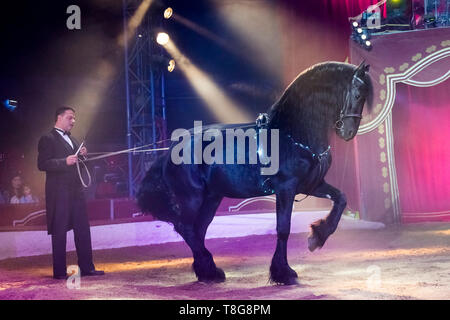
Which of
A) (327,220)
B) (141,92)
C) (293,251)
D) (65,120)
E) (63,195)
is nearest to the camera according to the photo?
(327,220)

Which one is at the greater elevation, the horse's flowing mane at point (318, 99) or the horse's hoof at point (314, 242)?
the horse's flowing mane at point (318, 99)

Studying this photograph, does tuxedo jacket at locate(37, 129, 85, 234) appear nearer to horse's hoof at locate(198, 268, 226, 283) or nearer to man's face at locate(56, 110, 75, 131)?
man's face at locate(56, 110, 75, 131)

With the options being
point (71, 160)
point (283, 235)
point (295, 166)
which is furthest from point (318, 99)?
point (71, 160)

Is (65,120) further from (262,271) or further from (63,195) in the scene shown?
(262,271)

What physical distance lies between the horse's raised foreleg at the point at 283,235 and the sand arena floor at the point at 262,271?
11cm

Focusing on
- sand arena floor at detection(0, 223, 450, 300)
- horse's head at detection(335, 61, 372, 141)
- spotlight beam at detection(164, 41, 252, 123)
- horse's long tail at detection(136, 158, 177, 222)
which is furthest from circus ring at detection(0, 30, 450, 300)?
spotlight beam at detection(164, 41, 252, 123)

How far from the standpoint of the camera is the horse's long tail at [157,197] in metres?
5.48

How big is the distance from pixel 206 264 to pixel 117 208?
15.8 feet

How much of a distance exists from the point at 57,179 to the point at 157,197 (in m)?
1.25

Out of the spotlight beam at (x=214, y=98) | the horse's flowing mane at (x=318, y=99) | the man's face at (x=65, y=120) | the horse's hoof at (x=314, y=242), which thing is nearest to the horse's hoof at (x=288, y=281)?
the horse's hoof at (x=314, y=242)

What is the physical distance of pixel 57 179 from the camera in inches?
224

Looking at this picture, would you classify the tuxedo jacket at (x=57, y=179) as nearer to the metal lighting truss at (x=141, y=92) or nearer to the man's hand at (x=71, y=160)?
the man's hand at (x=71, y=160)

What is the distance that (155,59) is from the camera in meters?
10.7
